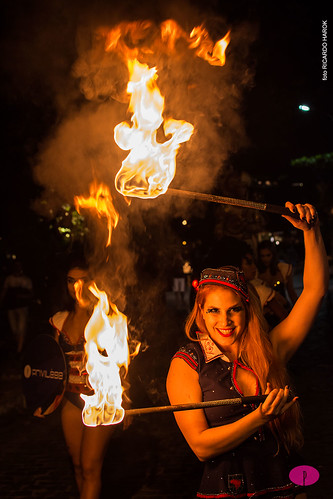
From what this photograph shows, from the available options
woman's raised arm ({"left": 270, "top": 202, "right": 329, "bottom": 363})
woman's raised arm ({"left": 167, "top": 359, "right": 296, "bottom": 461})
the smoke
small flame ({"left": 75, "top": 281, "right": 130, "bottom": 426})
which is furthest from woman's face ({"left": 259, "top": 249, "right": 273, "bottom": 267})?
woman's raised arm ({"left": 167, "top": 359, "right": 296, "bottom": 461})

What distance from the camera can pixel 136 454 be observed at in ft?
19.1

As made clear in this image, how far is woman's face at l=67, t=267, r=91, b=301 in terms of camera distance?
4.45 m

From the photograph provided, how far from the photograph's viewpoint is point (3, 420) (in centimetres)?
723

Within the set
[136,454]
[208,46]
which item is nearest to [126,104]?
[208,46]

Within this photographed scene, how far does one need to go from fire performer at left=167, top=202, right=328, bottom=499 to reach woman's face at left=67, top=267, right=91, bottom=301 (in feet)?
5.74

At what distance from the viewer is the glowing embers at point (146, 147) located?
10.8 ft

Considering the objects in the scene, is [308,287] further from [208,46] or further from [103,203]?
[208,46]

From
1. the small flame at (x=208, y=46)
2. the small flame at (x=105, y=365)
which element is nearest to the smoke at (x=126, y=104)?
the small flame at (x=208, y=46)

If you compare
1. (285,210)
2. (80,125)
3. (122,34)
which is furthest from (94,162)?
(285,210)

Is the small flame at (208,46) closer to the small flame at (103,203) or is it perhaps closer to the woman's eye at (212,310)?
the small flame at (103,203)

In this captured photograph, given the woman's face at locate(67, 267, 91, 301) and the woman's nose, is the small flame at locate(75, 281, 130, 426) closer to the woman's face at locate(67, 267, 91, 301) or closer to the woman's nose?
the woman's nose

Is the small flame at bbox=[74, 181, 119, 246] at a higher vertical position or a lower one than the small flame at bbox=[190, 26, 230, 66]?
lower

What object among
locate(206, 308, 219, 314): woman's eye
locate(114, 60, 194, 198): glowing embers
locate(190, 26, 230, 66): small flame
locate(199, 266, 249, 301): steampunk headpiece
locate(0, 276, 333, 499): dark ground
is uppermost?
locate(190, 26, 230, 66): small flame

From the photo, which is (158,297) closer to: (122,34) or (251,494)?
(122,34)
